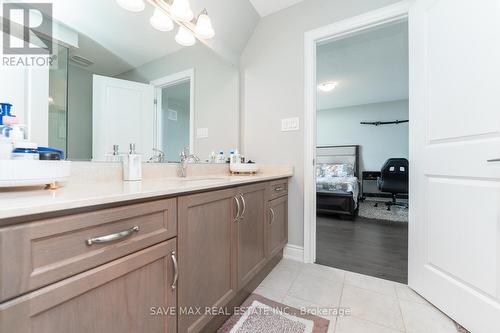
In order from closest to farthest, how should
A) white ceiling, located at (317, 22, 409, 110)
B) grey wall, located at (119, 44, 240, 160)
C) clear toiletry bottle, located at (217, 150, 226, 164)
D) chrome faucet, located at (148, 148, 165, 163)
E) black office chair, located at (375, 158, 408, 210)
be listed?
chrome faucet, located at (148, 148, 165, 163) → grey wall, located at (119, 44, 240, 160) → clear toiletry bottle, located at (217, 150, 226, 164) → white ceiling, located at (317, 22, 409, 110) → black office chair, located at (375, 158, 408, 210)

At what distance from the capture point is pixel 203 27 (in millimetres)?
1621

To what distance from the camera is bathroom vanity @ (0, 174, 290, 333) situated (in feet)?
1.50

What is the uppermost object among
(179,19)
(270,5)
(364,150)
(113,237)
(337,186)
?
(270,5)

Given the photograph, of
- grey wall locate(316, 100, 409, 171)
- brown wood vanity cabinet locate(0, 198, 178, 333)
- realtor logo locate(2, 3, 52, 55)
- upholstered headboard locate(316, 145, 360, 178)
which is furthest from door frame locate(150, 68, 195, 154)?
grey wall locate(316, 100, 409, 171)

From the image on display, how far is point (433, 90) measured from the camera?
4.33ft

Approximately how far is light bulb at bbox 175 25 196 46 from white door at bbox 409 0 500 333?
1593 mm

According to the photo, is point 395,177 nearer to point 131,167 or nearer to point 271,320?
point 271,320

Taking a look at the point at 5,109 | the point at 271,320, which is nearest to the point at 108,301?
the point at 5,109

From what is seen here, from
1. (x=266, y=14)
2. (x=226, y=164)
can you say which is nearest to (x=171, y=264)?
(x=226, y=164)

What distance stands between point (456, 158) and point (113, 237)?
5.55 feet

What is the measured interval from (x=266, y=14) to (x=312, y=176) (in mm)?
1682

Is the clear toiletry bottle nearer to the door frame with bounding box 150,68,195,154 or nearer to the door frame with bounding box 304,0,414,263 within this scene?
the door frame with bounding box 150,68,195,154

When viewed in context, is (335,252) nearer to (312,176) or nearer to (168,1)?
(312,176)

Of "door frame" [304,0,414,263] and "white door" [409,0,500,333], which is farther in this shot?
"door frame" [304,0,414,263]
